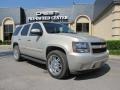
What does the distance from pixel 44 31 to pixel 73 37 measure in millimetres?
1589

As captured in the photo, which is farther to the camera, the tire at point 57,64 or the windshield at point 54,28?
the windshield at point 54,28

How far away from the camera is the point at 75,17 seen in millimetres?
33719

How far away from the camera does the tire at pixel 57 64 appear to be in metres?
7.35

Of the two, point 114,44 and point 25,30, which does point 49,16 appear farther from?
point 25,30

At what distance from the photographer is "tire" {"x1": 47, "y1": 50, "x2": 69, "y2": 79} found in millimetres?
7355

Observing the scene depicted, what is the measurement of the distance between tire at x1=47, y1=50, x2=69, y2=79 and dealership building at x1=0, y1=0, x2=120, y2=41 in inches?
596

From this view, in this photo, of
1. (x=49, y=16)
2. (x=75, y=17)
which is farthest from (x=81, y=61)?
(x=49, y=16)

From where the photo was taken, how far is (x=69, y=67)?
718 centimetres

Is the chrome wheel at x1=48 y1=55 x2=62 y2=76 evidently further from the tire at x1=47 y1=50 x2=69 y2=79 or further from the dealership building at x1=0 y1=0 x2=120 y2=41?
the dealership building at x1=0 y1=0 x2=120 y2=41

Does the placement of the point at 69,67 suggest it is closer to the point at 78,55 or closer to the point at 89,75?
the point at 78,55

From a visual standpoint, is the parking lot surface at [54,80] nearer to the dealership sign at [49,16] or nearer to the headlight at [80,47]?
the headlight at [80,47]

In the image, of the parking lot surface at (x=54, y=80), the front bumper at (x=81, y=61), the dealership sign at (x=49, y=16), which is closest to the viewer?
the parking lot surface at (x=54, y=80)

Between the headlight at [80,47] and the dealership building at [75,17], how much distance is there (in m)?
15.5

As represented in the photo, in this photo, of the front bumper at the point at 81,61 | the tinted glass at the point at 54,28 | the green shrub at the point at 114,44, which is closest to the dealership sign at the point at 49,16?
the green shrub at the point at 114,44
